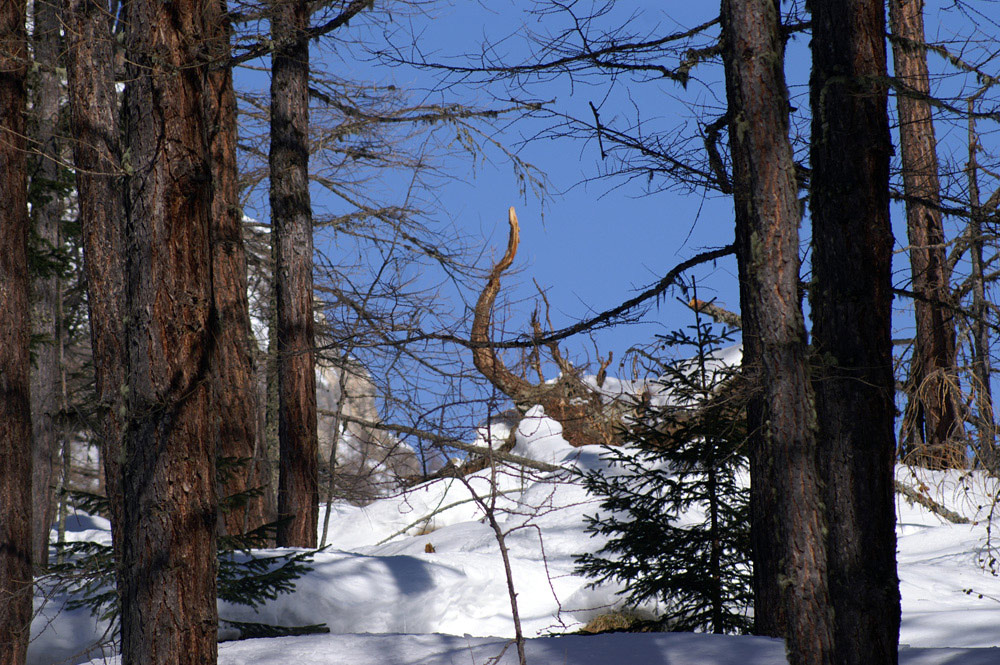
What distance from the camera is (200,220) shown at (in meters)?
4.73

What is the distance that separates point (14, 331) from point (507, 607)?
5422mm

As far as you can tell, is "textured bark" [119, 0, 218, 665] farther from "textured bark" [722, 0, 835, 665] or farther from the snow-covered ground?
"textured bark" [722, 0, 835, 665]

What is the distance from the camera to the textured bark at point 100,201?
284 inches

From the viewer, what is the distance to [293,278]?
9.29 metres

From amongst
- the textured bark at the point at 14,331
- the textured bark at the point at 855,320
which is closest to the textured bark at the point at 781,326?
the textured bark at the point at 855,320

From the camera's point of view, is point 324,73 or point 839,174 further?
point 324,73

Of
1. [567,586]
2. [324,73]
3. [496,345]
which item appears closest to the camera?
[496,345]

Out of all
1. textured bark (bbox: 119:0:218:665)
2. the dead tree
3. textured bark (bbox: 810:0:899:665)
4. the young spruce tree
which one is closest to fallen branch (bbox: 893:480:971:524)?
the dead tree

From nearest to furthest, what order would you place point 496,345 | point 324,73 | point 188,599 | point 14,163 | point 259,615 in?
point 188,599
point 496,345
point 259,615
point 14,163
point 324,73

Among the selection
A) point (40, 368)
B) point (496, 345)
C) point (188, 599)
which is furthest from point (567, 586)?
point (40, 368)

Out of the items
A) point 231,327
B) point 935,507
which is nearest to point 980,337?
point 935,507

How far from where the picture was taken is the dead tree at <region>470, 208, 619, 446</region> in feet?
17.0

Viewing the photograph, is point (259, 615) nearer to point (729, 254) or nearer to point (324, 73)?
point (729, 254)

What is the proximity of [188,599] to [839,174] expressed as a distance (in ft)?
15.0
